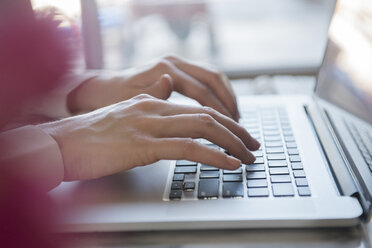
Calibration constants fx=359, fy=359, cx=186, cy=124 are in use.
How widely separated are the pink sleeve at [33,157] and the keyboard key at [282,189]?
0.28 m

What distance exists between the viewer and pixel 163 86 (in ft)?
2.10

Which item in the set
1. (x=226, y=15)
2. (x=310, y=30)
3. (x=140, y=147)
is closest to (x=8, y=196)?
(x=140, y=147)

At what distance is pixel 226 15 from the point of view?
3.29 meters

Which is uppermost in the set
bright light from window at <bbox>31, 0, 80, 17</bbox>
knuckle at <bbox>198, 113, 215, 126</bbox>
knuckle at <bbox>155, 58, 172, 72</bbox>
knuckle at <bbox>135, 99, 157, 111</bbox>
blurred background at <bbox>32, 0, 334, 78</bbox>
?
bright light from window at <bbox>31, 0, 80, 17</bbox>

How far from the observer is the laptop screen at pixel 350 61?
53 centimetres

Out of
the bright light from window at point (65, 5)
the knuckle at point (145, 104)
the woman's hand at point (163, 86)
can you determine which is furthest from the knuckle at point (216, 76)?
the bright light from window at point (65, 5)

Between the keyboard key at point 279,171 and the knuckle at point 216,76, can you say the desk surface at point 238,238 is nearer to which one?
the keyboard key at point 279,171

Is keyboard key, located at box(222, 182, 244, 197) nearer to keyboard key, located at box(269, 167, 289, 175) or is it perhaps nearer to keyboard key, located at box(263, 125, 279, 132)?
keyboard key, located at box(269, 167, 289, 175)

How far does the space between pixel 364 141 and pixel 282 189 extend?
146mm

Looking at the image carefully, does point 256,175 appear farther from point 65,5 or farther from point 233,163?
point 65,5

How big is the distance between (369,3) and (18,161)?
1.78ft

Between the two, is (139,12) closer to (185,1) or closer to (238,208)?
(185,1)

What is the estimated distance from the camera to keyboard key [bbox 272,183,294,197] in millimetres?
448

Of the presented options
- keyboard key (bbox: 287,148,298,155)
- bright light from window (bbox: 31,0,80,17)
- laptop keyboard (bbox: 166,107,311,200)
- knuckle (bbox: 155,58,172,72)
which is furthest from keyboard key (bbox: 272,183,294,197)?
bright light from window (bbox: 31,0,80,17)
